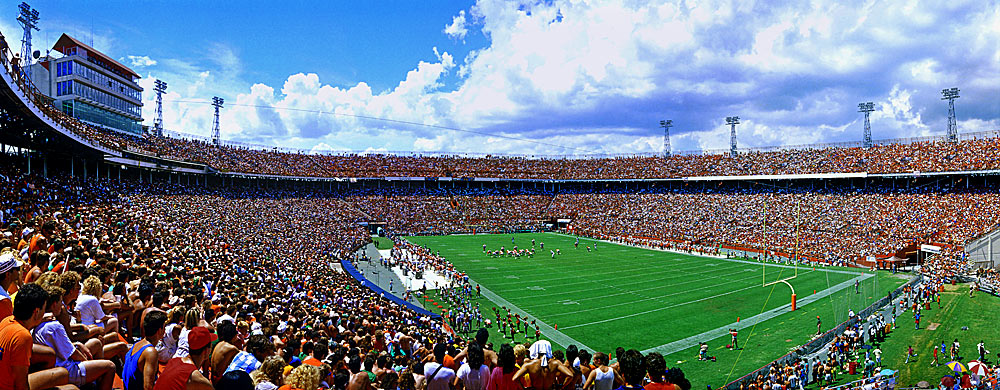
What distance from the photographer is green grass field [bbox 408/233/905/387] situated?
1959 centimetres

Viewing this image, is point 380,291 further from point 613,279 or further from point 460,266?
point 613,279

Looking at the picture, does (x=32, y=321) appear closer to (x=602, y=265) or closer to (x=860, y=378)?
(x=860, y=378)

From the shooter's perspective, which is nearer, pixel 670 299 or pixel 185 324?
pixel 185 324

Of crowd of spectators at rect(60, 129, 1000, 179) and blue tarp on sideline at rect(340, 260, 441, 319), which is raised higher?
crowd of spectators at rect(60, 129, 1000, 179)

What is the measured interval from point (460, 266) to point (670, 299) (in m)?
16.2

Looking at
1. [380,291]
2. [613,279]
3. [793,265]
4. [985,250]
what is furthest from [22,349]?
[985,250]

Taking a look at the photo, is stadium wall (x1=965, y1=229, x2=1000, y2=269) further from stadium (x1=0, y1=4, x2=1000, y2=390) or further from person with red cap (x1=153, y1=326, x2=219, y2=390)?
person with red cap (x1=153, y1=326, x2=219, y2=390)

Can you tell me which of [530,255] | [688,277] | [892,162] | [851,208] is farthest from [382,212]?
[892,162]

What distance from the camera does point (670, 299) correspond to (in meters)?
27.4

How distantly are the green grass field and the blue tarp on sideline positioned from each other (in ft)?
11.1

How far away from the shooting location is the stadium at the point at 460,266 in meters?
5.46

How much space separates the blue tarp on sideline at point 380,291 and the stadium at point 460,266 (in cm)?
39

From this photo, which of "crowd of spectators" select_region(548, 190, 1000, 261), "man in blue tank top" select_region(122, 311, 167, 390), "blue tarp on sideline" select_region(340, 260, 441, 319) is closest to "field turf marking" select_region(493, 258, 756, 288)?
"blue tarp on sideline" select_region(340, 260, 441, 319)

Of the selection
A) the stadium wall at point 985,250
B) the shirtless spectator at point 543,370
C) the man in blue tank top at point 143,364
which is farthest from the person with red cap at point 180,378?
the stadium wall at point 985,250
